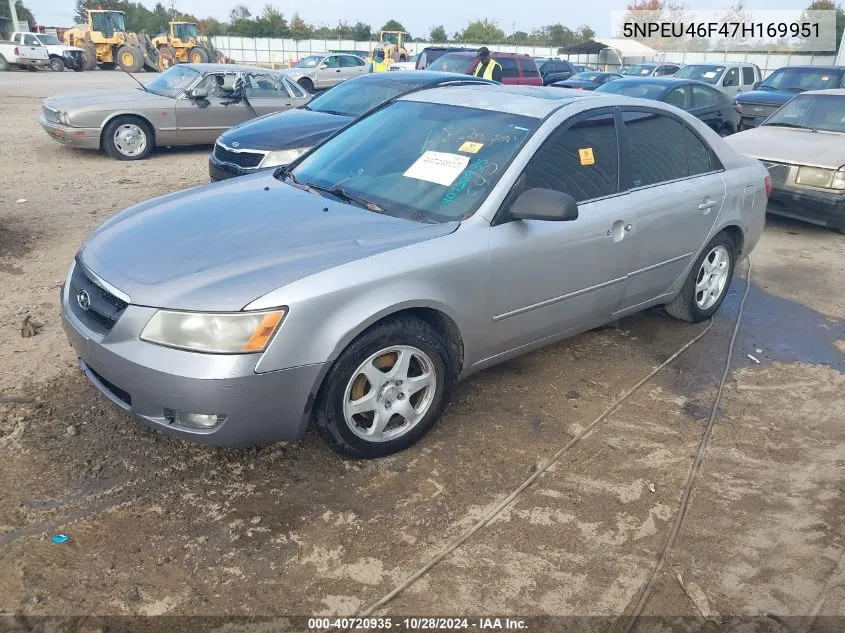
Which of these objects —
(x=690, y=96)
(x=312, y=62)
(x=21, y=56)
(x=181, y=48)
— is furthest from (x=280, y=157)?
(x=21, y=56)

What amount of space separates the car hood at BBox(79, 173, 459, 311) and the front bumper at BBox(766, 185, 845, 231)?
5816mm

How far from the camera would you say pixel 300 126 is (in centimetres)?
798

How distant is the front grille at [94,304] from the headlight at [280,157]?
4.30 m

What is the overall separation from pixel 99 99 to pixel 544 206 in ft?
29.0

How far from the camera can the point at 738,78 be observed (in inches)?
704

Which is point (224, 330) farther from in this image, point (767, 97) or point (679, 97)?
point (767, 97)

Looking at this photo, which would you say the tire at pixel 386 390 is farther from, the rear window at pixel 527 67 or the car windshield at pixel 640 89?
the rear window at pixel 527 67

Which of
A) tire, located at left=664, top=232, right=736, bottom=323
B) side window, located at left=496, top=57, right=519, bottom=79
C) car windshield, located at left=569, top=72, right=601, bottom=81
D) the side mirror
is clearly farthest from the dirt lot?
car windshield, located at left=569, top=72, right=601, bottom=81

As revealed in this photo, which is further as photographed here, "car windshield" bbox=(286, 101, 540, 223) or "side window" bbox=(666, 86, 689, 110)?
"side window" bbox=(666, 86, 689, 110)

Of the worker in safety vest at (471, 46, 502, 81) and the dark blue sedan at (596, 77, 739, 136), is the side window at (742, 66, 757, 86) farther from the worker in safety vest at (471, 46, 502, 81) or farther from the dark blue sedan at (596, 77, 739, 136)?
the worker in safety vest at (471, 46, 502, 81)

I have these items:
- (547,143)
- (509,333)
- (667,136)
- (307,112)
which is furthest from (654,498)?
(307,112)

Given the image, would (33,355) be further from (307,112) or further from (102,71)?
(102,71)

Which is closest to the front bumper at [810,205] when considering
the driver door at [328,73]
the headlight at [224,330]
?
the headlight at [224,330]

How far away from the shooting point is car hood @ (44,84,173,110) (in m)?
9.72
